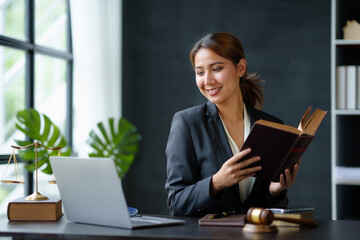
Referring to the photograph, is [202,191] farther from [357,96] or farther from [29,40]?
[29,40]

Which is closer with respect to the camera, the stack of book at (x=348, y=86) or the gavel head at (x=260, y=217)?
the gavel head at (x=260, y=217)

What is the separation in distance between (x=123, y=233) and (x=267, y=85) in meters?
2.98

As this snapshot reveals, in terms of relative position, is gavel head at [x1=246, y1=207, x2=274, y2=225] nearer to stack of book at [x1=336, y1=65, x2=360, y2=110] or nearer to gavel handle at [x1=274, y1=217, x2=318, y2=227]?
gavel handle at [x1=274, y1=217, x2=318, y2=227]

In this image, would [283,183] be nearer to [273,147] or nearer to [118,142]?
[273,147]

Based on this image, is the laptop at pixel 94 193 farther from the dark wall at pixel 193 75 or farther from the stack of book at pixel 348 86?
the dark wall at pixel 193 75

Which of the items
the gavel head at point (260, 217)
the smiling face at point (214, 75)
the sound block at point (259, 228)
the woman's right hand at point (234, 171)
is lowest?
the sound block at point (259, 228)

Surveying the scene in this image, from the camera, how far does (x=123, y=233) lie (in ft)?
5.51

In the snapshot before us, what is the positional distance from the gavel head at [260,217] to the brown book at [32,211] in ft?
2.40

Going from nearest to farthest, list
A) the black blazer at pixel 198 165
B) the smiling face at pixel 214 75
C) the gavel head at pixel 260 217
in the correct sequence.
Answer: the gavel head at pixel 260 217 → the black blazer at pixel 198 165 → the smiling face at pixel 214 75

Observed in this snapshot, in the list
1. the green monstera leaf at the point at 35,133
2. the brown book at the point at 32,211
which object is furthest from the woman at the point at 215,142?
the green monstera leaf at the point at 35,133

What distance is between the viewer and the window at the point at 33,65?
147 inches

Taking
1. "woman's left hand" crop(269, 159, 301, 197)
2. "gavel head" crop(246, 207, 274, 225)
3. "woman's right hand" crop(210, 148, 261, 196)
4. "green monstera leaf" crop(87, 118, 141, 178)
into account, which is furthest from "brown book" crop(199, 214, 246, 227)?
"green monstera leaf" crop(87, 118, 141, 178)

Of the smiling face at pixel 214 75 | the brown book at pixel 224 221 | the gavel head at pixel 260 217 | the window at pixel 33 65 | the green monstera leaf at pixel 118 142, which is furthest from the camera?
the green monstera leaf at pixel 118 142

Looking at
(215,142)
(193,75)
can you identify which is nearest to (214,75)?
(215,142)
